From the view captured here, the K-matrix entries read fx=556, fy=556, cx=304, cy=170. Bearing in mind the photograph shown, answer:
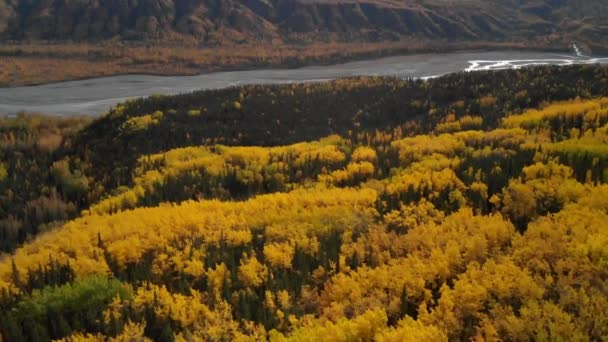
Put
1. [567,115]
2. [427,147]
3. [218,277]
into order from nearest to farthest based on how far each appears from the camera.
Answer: [218,277] < [427,147] < [567,115]

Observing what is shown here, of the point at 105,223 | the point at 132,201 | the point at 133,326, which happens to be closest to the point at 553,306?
the point at 133,326

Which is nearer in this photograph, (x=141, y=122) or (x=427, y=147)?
(x=427, y=147)

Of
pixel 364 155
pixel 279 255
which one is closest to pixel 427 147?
pixel 364 155

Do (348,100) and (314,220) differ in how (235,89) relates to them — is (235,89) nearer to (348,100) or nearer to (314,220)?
(348,100)

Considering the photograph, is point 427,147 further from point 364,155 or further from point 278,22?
point 278,22

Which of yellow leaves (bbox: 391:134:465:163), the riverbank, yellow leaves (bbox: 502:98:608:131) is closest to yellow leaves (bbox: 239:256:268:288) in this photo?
yellow leaves (bbox: 391:134:465:163)
